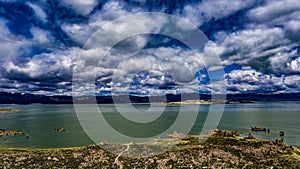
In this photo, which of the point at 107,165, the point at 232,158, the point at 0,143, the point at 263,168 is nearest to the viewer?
the point at 263,168

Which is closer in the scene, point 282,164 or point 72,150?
point 282,164

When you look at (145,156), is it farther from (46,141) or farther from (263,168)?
(46,141)

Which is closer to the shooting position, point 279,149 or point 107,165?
point 107,165

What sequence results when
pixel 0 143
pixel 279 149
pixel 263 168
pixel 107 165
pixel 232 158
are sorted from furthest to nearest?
1. pixel 0 143
2. pixel 279 149
3. pixel 232 158
4. pixel 107 165
5. pixel 263 168

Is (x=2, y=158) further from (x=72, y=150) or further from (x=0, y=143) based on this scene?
(x=0, y=143)

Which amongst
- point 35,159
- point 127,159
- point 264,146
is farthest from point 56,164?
point 264,146

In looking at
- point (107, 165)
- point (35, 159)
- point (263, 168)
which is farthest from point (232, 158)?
point (35, 159)
